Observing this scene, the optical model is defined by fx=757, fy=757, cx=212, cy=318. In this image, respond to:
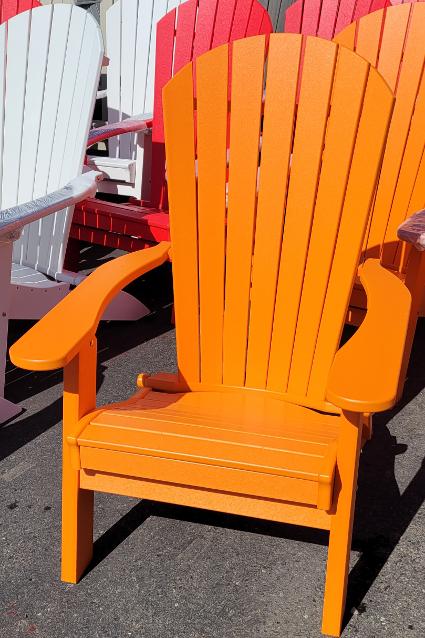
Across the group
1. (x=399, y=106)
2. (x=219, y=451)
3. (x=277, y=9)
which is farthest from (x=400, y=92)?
(x=277, y=9)

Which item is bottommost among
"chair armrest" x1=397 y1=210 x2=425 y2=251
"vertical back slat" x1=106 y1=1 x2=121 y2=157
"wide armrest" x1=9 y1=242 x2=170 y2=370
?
"wide armrest" x1=9 y1=242 x2=170 y2=370

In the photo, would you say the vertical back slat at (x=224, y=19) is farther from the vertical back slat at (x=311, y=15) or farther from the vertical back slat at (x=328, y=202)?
the vertical back slat at (x=328, y=202)

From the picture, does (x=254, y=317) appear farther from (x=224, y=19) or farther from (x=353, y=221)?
(x=224, y=19)

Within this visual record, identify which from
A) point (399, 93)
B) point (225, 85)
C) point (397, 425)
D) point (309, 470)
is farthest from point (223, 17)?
point (309, 470)

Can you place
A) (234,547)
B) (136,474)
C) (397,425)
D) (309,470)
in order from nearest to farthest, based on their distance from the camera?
(309,470)
(136,474)
(234,547)
(397,425)

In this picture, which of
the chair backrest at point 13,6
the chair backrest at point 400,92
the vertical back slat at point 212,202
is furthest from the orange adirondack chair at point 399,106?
the chair backrest at point 13,6

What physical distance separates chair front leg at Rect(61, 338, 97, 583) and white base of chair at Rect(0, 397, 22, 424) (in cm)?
87

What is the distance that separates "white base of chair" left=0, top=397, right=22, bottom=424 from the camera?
2691mm

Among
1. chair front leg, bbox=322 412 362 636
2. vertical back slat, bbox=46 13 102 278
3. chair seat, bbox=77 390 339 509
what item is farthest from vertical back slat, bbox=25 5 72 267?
chair front leg, bbox=322 412 362 636

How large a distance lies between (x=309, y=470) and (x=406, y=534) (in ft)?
2.06

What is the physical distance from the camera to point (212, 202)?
7.07 feet

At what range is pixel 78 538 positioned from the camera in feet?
6.15

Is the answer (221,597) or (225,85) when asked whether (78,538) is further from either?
(225,85)

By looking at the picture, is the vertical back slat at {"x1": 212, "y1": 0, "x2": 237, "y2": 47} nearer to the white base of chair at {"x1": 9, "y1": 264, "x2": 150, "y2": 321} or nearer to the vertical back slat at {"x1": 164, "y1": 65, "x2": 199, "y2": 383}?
the white base of chair at {"x1": 9, "y1": 264, "x2": 150, "y2": 321}
